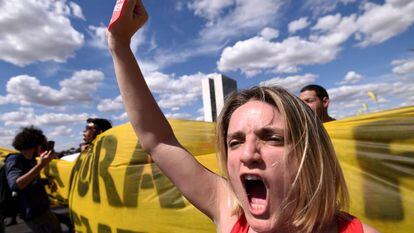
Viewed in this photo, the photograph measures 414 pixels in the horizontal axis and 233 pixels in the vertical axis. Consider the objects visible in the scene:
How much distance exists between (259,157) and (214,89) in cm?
751

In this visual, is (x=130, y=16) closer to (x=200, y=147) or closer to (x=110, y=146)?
(x=200, y=147)

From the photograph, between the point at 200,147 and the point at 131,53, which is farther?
the point at 200,147

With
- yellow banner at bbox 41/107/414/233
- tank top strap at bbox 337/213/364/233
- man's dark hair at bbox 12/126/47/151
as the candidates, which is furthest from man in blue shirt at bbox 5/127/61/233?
tank top strap at bbox 337/213/364/233

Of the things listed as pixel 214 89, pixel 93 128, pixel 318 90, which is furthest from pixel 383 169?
pixel 214 89

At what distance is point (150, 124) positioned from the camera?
1392mm

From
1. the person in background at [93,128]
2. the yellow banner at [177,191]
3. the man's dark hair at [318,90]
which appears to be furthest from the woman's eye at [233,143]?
the person in background at [93,128]

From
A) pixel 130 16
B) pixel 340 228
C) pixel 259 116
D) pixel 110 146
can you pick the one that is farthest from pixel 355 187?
pixel 110 146

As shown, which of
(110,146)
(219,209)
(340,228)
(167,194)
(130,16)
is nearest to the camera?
(340,228)

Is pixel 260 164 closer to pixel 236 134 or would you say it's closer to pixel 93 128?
pixel 236 134

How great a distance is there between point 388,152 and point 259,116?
116 centimetres

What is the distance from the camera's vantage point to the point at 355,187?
197 centimetres

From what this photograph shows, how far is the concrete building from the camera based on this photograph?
7.79m

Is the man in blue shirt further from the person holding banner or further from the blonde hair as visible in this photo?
the blonde hair

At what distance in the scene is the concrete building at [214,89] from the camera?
7791 millimetres
